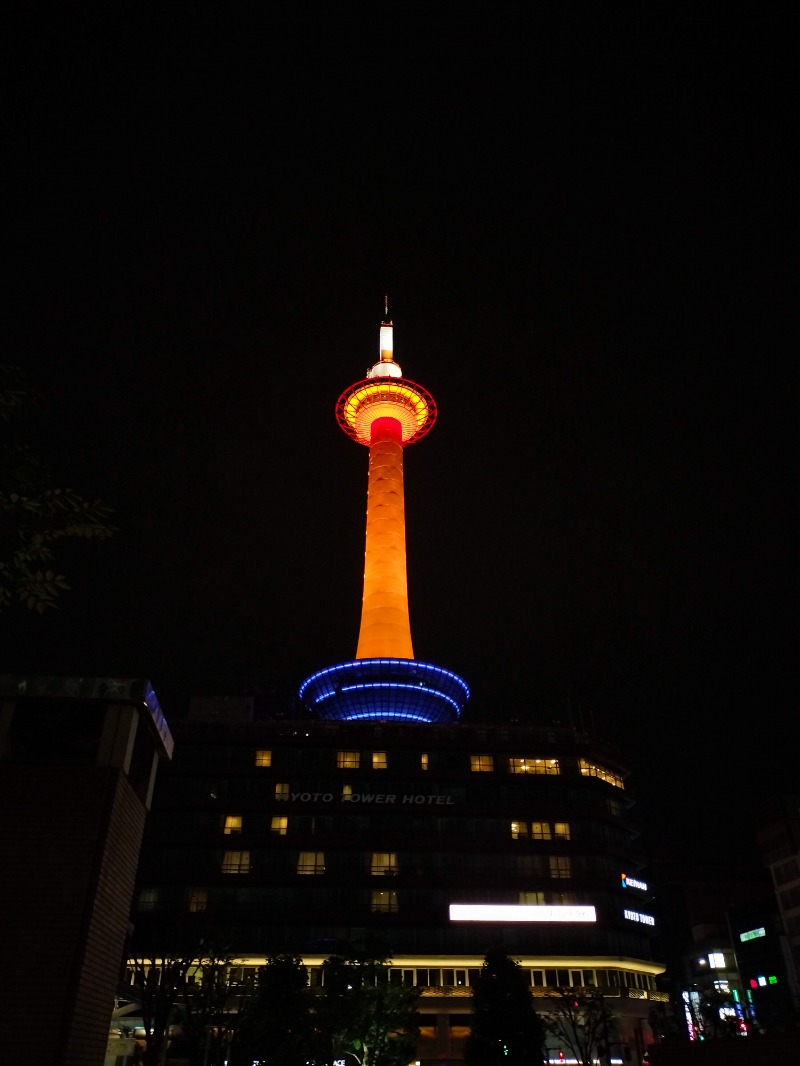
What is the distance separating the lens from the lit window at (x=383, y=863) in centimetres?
7362

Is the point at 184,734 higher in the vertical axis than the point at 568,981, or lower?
higher

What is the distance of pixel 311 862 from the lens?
73625 millimetres

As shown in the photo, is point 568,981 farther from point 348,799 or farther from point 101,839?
point 101,839

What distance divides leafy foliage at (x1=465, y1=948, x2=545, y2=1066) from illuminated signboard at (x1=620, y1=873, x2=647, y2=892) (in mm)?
30799

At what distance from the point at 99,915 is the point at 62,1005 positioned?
2286 millimetres

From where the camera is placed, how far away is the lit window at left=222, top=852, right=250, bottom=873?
238 feet

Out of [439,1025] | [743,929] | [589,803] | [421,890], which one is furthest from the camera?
[743,929]

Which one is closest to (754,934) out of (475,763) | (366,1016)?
(475,763)

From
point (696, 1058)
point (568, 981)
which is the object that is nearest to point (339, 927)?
point (568, 981)

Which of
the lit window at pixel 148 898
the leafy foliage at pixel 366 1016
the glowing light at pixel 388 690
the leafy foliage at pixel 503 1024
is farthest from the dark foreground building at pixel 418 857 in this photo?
the leafy foliage at pixel 366 1016

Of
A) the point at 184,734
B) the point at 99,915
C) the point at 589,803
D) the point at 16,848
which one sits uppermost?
the point at 184,734

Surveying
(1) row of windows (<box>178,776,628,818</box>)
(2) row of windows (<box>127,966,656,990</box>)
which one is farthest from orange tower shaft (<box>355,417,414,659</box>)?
(2) row of windows (<box>127,966,656,990</box>)

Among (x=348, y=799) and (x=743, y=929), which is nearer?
(x=348, y=799)

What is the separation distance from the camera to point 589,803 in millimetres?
78625
